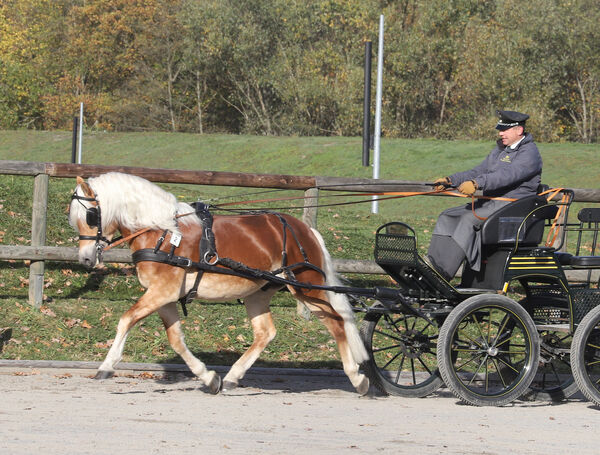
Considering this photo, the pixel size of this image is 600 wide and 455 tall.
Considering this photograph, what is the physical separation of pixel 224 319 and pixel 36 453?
5.32 m

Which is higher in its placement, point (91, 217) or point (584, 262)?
point (91, 217)

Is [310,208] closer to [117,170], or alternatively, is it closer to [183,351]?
[117,170]

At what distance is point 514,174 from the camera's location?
749 cm

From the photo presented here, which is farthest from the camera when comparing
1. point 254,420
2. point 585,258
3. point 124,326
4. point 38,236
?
point 38,236

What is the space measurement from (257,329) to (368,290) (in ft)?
3.47

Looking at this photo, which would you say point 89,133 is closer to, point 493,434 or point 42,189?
point 42,189

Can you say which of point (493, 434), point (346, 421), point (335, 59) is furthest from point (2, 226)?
point (335, 59)

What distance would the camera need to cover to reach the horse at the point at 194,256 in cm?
709

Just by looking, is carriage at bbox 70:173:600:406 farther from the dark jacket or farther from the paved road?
the paved road

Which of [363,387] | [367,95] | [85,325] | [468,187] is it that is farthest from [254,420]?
[367,95]

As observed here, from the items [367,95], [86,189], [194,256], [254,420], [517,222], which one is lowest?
[254,420]

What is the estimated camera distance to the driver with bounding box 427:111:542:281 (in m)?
7.40

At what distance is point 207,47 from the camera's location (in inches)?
1918

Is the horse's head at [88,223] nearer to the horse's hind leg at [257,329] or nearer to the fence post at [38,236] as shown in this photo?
the horse's hind leg at [257,329]
